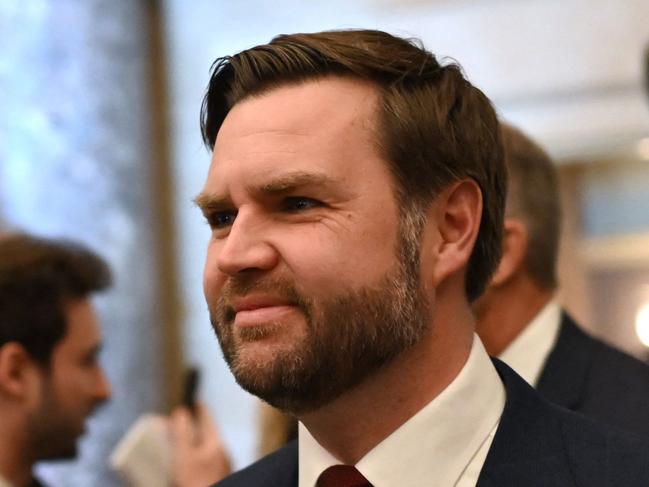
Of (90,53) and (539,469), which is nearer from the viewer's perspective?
(539,469)

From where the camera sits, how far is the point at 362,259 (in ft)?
5.34

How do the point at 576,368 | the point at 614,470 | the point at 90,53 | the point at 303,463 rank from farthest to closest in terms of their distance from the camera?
the point at 90,53
the point at 576,368
the point at 303,463
the point at 614,470

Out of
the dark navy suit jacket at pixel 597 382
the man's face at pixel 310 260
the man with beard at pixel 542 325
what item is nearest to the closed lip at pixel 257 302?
the man's face at pixel 310 260

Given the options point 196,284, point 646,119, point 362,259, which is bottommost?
point 196,284

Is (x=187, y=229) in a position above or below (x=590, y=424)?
below

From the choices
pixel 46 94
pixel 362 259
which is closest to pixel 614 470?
pixel 362 259

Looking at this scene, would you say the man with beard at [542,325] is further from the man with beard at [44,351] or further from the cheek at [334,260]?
the man with beard at [44,351]

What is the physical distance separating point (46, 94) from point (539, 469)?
427cm

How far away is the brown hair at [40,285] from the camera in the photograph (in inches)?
119

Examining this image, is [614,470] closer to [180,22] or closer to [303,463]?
[303,463]

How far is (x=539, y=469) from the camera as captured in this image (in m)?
1.60

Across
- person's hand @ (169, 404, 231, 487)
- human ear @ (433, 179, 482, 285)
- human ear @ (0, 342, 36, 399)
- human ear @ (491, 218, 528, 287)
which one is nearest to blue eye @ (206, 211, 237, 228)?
human ear @ (433, 179, 482, 285)

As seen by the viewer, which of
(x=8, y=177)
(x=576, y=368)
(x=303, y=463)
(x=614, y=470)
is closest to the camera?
(x=614, y=470)

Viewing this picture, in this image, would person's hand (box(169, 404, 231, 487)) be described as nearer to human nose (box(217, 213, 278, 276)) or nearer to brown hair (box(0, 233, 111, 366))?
brown hair (box(0, 233, 111, 366))
